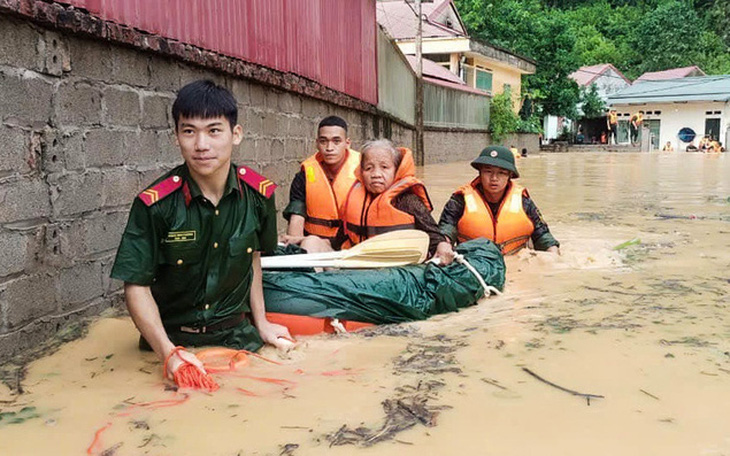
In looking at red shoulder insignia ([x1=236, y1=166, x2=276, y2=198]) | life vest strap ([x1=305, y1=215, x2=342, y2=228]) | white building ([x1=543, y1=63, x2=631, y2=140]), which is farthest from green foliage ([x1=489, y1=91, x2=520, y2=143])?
red shoulder insignia ([x1=236, y1=166, x2=276, y2=198])

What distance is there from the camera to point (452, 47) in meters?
27.5

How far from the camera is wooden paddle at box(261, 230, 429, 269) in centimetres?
414

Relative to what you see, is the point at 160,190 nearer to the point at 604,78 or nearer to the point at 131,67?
the point at 131,67

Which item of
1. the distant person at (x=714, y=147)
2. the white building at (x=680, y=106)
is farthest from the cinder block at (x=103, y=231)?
the white building at (x=680, y=106)

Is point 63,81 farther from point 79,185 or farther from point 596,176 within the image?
point 596,176

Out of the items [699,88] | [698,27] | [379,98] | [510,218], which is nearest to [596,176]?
[379,98]

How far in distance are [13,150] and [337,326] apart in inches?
69.3

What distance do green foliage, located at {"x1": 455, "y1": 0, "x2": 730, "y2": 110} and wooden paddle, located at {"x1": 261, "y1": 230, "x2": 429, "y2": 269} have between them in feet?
105

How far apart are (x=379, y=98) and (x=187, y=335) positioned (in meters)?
10.0

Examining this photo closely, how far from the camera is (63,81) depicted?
3.41 metres

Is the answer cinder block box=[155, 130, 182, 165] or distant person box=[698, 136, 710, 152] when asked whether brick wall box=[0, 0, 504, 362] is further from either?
distant person box=[698, 136, 710, 152]

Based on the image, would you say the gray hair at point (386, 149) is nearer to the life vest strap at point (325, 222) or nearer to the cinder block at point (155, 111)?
the life vest strap at point (325, 222)

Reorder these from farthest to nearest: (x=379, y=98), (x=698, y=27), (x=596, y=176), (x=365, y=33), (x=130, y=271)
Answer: (x=698, y=27)
(x=596, y=176)
(x=379, y=98)
(x=365, y=33)
(x=130, y=271)

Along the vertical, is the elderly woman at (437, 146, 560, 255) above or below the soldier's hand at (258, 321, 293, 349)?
above
